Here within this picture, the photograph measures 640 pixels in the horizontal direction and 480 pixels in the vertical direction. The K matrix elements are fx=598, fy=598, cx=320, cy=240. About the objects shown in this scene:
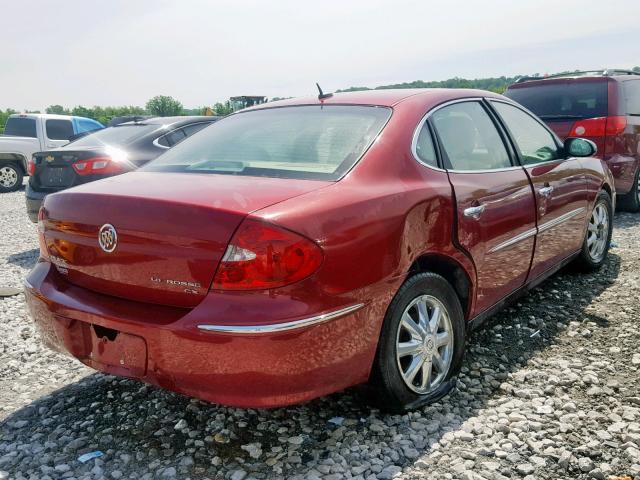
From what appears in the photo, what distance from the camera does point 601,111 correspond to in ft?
23.8

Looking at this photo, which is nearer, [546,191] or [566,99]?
[546,191]

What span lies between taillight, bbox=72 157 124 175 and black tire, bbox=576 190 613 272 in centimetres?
477

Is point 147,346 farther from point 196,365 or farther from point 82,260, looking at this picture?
point 82,260

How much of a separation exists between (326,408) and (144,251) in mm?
1212

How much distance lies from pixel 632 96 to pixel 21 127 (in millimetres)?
13212

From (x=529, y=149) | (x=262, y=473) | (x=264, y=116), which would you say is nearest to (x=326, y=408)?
(x=262, y=473)

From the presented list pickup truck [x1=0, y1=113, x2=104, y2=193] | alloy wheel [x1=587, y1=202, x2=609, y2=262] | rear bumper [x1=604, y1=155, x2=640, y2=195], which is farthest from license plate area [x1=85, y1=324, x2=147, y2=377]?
pickup truck [x1=0, y1=113, x2=104, y2=193]

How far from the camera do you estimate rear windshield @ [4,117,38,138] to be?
47.2ft

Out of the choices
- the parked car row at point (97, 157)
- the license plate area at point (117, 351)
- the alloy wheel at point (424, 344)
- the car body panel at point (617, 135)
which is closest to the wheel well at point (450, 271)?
the alloy wheel at point (424, 344)

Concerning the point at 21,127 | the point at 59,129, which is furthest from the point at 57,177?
the point at 21,127

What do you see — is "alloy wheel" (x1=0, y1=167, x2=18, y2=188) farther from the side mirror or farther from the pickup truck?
the side mirror

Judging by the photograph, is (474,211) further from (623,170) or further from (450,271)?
(623,170)

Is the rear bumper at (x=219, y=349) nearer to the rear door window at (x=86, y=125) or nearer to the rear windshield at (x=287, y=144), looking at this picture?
the rear windshield at (x=287, y=144)

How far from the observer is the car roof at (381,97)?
10.5ft
